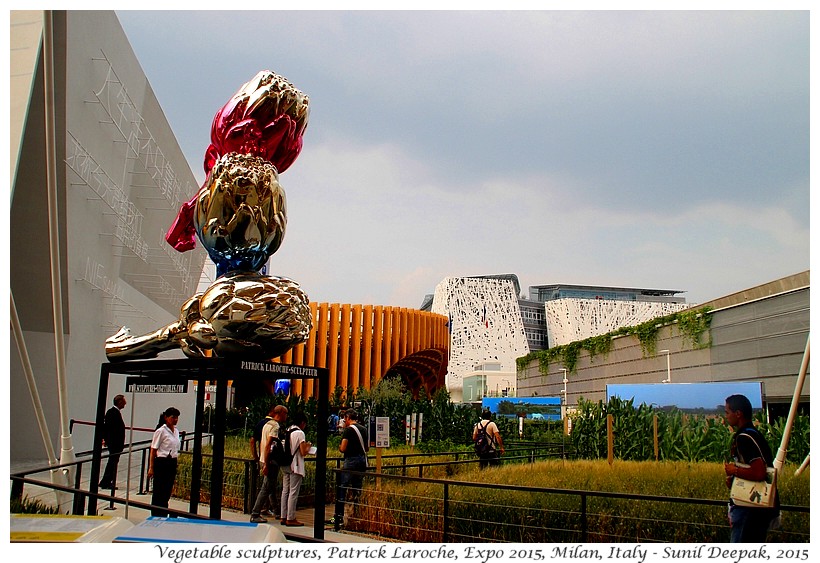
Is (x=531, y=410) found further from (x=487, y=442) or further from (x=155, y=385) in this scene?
(x=155, y=385)

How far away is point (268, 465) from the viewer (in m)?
6.89

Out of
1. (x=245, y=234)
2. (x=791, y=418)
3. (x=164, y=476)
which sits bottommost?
(x=164, y=476)

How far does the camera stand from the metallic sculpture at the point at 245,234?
2699mm

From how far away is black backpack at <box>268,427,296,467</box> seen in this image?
22.0ft

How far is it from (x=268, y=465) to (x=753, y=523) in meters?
4.62

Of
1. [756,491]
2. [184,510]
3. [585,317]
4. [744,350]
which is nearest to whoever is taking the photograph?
[756,491]

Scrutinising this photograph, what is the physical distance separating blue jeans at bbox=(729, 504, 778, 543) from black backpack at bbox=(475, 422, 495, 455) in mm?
6365

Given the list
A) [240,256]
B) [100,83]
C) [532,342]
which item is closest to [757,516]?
[240,256]

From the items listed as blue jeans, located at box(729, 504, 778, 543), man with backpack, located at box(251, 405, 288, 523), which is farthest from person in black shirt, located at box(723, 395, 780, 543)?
man with backpack, located at box(251, 405, 288, 523)

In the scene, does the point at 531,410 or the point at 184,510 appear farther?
the point at 531,410

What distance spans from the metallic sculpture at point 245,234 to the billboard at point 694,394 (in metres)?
9.92

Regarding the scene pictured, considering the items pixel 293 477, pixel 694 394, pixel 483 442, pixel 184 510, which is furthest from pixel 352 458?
pixel 694 394

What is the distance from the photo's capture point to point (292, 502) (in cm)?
669

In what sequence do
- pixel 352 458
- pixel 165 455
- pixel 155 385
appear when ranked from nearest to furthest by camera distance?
1. pixel 155 385
2. pixel 165 455
3. pixel 352 458
